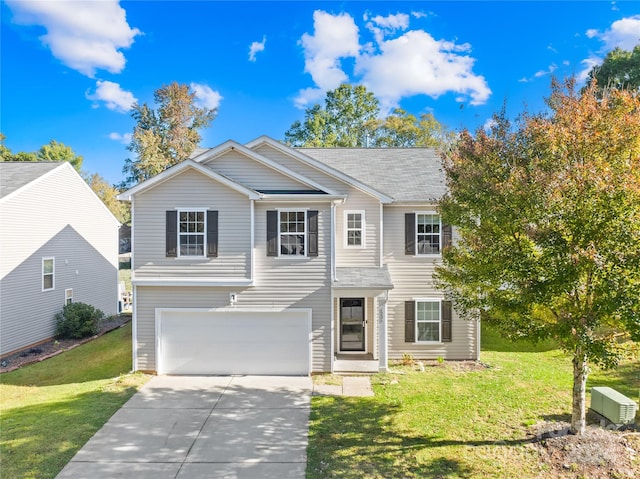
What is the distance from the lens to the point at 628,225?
5.73m

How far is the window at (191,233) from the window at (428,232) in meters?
7.53

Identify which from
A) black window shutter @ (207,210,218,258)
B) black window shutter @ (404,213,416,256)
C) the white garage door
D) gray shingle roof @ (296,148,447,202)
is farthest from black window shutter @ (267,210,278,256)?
black window shutter @ (404,213,416,256)

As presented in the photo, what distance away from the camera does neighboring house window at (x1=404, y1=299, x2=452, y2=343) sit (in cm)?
1324

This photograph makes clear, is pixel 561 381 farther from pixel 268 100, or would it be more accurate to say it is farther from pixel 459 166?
pixel 268 100

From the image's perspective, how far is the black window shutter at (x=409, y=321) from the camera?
43.5 ft

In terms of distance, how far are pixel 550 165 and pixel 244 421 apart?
8.38m

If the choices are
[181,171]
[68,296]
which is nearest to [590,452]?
[181,171]

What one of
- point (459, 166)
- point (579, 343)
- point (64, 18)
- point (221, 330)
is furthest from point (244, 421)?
point (64, 18)

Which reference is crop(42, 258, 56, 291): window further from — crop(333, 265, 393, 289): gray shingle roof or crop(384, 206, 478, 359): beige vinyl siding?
crop(384, 206, 478, 359): beige vinyl siding

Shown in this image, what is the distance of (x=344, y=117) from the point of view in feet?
122

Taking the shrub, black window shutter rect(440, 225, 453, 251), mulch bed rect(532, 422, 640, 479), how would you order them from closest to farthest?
mulch bed rect(532, 422, 640, 479) < black window shutter rect(440, 225, 453, 251) < the shrub

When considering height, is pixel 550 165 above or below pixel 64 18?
below

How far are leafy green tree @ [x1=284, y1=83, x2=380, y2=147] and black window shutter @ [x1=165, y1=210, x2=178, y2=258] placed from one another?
26.5 meters

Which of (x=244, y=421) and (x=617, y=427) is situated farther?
(x=244, y=421)
